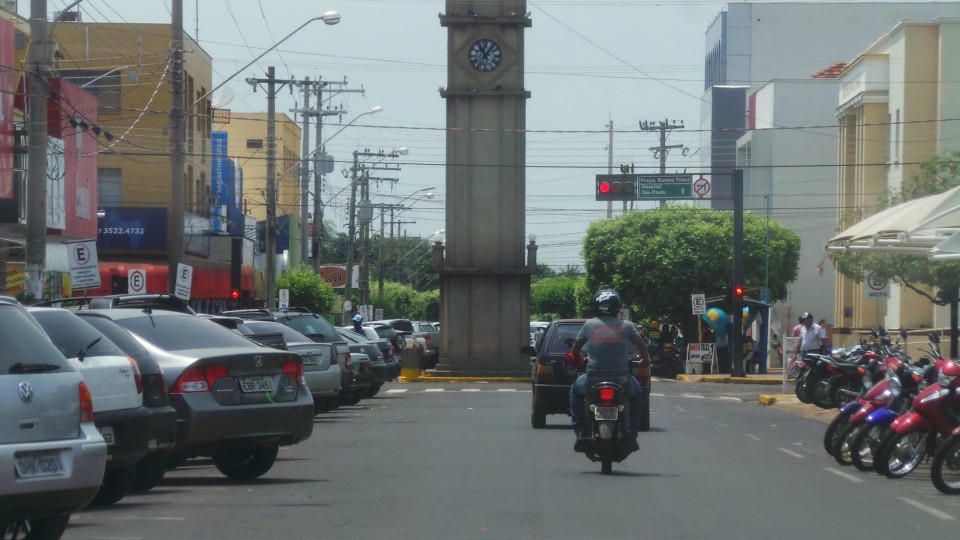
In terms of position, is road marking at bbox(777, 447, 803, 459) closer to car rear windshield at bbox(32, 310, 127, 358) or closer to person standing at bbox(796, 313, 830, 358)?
car rear windshield at bbox(32, 310, 127, 358)

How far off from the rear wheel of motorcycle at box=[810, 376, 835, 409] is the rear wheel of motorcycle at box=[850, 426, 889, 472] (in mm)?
9122

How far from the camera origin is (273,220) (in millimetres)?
42062

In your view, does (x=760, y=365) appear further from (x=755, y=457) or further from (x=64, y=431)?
(x=64, y=431)

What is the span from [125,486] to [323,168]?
47473 mm

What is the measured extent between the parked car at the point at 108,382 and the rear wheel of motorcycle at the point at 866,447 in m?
7.20

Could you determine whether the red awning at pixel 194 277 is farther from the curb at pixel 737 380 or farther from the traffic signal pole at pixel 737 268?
the traffic signal pole at pixel 737 268

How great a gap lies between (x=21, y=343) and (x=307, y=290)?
1802 inches

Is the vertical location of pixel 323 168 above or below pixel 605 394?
above

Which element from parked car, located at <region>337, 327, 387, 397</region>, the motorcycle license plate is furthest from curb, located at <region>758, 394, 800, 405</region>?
the motorcycle license plate

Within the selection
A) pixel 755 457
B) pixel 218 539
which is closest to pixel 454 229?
pixel 755 457

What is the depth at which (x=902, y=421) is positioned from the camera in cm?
1288

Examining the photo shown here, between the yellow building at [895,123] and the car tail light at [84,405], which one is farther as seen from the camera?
the yellow building at [895,123]

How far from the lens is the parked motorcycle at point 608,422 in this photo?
516 inches

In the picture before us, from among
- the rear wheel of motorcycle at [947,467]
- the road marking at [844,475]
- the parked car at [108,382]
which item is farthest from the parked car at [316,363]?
the rear wheel of motorcycle at [947,467]
